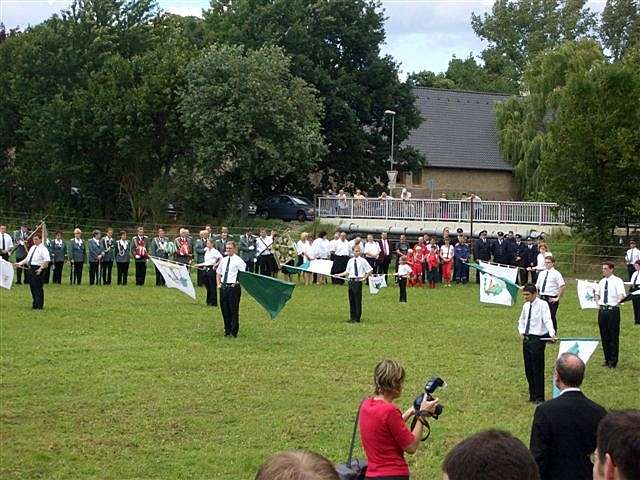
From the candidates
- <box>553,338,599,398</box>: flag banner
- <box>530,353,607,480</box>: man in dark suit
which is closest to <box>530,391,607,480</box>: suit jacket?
<box>530,353,607,480</box>: man in dark suit

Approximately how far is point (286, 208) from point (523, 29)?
43.3m

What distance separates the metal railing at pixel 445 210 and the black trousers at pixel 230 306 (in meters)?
24.9

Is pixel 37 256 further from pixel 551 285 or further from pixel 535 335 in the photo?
pixel 535 335

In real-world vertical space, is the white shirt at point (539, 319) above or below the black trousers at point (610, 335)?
above

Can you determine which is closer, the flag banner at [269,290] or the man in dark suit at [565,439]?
the man in dark suit at [565,439]

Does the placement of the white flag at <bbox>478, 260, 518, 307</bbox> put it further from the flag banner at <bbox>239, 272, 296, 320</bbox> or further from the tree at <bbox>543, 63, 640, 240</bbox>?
the tree at <bbox>543, 63, 640, 240</bbox>

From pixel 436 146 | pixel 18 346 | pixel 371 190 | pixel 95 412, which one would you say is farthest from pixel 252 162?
pixel 95 412

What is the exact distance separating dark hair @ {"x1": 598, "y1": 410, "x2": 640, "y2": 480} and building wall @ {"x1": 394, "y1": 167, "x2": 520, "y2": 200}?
60253 millimetres

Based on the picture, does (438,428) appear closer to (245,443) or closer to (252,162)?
(245,443)

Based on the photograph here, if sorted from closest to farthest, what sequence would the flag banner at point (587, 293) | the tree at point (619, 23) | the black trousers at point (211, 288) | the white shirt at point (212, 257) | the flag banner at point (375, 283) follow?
the flag banner at point (587, 293) < the white shirt at point (212, 257) < the black trousers at point (211, 288) < the flag banner at point (375, 283) < the tree at point (619, 23)

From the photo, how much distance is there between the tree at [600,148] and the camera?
4072cm

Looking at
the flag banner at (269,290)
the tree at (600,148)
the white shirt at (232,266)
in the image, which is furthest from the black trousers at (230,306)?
the tree at (600,148)

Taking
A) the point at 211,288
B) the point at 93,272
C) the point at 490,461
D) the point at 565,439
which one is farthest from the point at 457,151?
the point at 490,461

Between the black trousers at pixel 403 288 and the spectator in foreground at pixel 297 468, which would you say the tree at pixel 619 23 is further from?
the spectator in foreground at pixel 297 468
